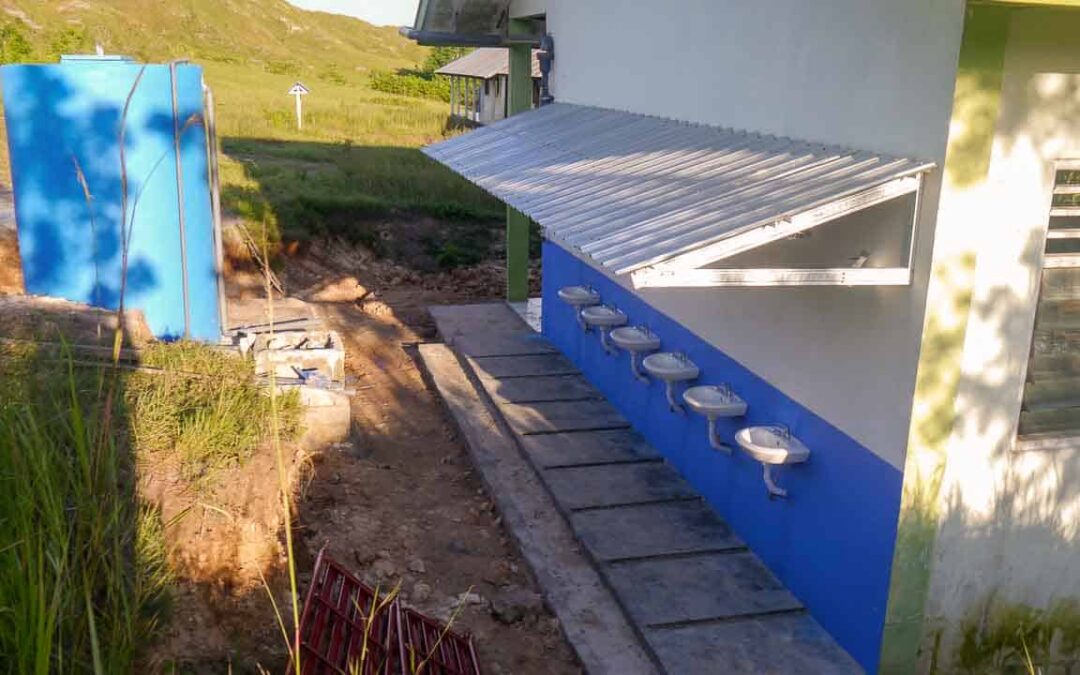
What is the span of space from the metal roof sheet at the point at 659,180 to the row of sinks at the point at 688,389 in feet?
5.01

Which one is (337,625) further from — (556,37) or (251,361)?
(556,37)

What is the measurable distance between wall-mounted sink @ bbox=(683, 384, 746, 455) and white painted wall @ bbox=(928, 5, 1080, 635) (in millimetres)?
1750

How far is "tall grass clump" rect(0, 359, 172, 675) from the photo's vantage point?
2949 mm

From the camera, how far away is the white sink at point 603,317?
28.2 ft

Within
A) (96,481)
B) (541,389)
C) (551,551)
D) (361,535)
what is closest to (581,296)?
(541,389)

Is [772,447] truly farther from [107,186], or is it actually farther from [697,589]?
[107,186]

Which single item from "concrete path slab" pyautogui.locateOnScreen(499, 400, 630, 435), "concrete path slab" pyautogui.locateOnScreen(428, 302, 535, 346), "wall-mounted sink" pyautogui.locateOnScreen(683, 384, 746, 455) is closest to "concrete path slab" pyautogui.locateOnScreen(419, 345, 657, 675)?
"concrete path slab" pyautogui.locateOnScreen(499, 400, 630, 435)

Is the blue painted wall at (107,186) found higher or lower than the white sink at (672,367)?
higher

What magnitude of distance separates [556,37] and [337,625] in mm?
8077

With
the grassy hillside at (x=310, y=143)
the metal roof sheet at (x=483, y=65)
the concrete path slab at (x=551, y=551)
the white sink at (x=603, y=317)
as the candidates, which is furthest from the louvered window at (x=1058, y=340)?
the metal roof sheet at (x=483, y=65)

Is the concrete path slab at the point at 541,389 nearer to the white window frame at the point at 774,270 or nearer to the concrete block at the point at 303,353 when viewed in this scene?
the concrete block at the point at 303,353

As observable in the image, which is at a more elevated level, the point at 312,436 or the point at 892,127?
the point at 892,127

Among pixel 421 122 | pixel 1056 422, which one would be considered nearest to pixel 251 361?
pixel 1056 422

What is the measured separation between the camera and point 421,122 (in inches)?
1247
